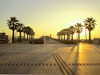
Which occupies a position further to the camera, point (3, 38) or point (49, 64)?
point (3, 38)

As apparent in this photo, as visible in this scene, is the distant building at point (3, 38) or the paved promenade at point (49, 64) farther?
the distant building at point (3, 38)

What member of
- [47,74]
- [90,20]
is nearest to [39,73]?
[47,74]

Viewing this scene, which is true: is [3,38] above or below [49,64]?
above

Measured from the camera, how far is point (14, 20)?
3503 cm

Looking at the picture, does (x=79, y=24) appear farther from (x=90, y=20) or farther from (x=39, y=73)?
(x=39, y=73)

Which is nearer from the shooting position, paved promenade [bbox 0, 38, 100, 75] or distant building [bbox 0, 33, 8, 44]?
paved promenade [bbox 0, 38, 100, 75]

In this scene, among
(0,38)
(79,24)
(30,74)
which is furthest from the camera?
(79,24)

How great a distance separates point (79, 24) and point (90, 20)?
11.4m

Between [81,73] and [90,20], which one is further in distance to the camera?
[90,20]

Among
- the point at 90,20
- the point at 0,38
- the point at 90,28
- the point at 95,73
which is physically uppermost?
the point at 90,20

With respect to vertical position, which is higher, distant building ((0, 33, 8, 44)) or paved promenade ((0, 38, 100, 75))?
distant building ((0, 33, 8, 44))

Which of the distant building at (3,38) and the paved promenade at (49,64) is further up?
the distant building at (3,38)

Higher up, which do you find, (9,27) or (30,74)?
(9,27)

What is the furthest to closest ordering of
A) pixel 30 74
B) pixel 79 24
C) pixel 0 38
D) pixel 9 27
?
pixel 79 24, pixel 9 27, pixel 0 38, pixel 30 74
